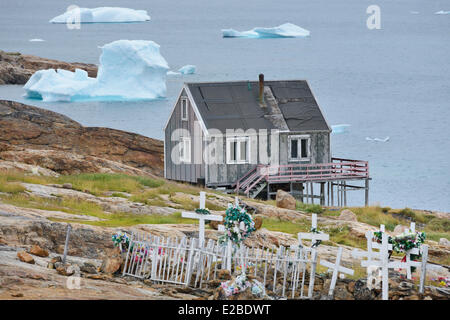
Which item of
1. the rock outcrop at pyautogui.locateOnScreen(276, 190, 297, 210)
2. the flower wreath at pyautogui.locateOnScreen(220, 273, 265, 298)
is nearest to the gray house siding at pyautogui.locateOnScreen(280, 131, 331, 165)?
the rock outcrop at pyautogui.locateOnScreen(276, 190, 297, 210)

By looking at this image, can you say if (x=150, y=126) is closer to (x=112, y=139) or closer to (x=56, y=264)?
(x=112, y=139)

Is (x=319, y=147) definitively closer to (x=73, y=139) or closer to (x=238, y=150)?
(x=238, y=150)

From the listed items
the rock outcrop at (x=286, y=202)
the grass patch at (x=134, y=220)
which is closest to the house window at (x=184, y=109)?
the rock outcrop at (x=286, y=202)

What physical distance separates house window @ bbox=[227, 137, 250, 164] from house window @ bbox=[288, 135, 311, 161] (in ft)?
7.87

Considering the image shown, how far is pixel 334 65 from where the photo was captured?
16550cm

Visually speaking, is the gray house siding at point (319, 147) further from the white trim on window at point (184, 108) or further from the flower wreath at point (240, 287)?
the flower wreath at point (240, 287)

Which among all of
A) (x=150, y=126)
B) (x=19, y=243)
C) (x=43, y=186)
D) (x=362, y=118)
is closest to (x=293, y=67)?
(x=362, y=118)

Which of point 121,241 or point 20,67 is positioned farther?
point 20,67

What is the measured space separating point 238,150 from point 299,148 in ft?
11.3

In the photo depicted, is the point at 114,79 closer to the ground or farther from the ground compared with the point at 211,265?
farther from the ground

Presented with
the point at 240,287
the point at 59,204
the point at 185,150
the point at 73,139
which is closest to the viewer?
the point at 240,287

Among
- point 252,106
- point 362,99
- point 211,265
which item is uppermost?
point 362,99

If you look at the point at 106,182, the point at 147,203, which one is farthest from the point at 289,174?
the point at 147,203

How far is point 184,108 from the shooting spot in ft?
148
